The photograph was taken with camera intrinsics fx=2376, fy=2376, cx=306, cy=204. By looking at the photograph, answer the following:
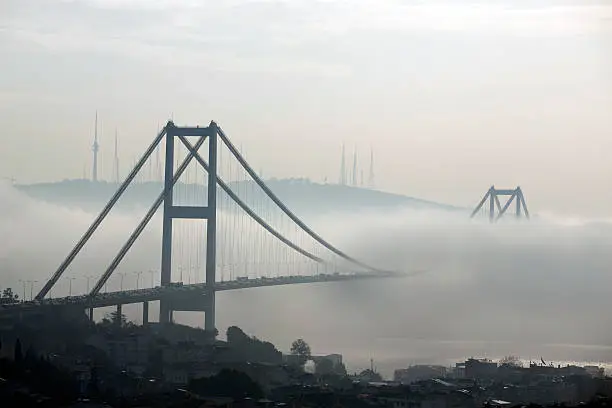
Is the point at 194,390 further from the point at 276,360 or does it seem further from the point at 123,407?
the point at 276,360

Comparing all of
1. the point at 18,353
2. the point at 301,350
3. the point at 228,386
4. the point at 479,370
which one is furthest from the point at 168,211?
the point at 228,386

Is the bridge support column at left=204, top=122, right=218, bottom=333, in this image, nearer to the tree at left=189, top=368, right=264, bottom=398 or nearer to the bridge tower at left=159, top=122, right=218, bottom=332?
the bridge tower at left=159, top=122, right=218, bottom=332

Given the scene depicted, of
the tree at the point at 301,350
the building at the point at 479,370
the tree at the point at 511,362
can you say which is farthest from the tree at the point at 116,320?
the building at the point at 479,370

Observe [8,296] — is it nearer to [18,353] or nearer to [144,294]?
[144,294]

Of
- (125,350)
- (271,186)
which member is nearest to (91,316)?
(125,350)

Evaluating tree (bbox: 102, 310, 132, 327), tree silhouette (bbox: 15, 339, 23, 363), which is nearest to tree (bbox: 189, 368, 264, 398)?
tree silhouette (bbox: 15, 339, 23, 363)

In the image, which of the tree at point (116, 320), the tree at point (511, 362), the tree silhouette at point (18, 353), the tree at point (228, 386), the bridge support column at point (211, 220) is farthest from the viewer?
the bridge support column at point (211, 220)

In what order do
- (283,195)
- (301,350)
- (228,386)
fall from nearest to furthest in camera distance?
(228,386) < (301,350) < (283,195)

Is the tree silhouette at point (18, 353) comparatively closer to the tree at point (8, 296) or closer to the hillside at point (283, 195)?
the tree at point (8, 296)
